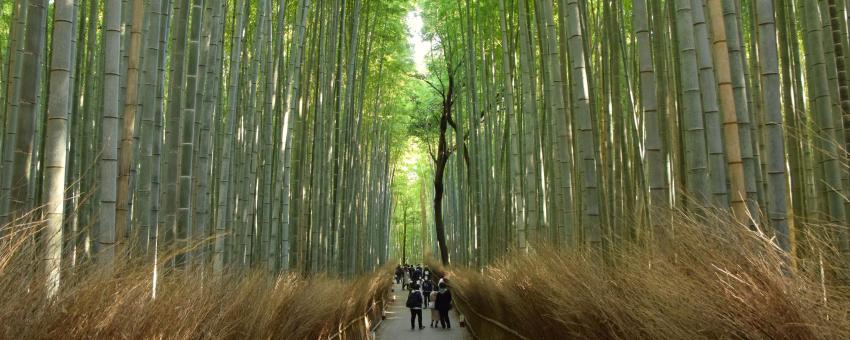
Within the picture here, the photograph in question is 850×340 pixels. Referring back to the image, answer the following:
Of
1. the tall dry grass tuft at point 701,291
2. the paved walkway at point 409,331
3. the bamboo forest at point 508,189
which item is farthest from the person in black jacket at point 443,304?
the tall dry grass tuft at point 701,291

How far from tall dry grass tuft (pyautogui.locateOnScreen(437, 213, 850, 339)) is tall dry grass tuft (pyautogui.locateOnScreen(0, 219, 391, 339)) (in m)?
1.54

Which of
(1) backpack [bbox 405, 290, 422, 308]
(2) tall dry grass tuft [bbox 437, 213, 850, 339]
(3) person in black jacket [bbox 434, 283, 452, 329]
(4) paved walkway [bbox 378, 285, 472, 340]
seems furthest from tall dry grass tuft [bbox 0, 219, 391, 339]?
(3) person in black jacket [bbox 434, 283, 452, 329]

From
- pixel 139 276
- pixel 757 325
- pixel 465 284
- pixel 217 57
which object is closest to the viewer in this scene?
pixel 757 325

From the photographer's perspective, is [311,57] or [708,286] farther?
[311,57]

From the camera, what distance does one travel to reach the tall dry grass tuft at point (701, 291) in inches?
68.9

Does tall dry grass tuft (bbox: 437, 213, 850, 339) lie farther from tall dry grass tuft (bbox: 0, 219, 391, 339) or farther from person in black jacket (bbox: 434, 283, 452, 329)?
person in black jacket (bbox: 434, 283, 452, 329)

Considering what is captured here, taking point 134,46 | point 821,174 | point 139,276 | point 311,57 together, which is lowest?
point 139,276

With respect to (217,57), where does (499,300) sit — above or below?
below

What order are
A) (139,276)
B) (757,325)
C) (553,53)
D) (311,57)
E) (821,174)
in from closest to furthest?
(757,325)
(139,276)
(821,174)
(553,53)
(311,57)

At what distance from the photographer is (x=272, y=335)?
372 cm

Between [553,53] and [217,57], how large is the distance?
2.61 meters

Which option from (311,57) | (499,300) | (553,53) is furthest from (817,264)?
(311,57)

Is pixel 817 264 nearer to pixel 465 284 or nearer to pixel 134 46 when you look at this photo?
pixel 134 46

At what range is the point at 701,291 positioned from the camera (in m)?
2.04
